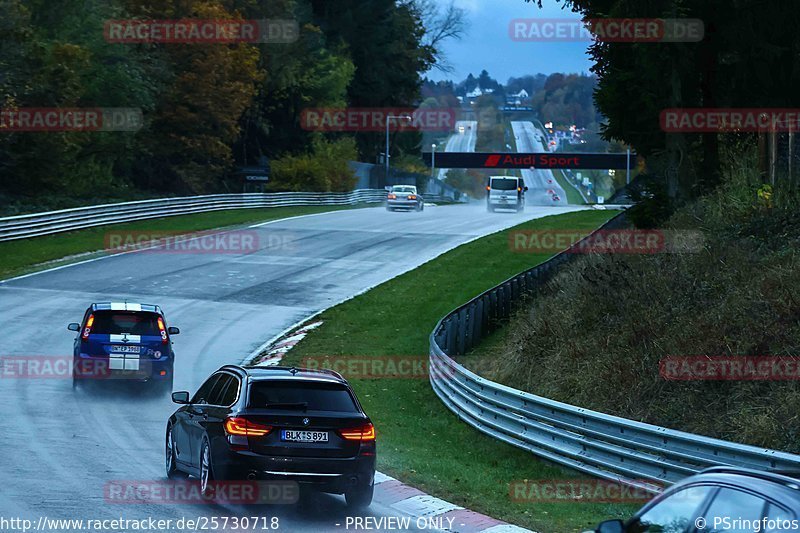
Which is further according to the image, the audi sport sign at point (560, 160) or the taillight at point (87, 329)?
the audi sport sign at point (560, 160)

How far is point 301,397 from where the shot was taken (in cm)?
1170

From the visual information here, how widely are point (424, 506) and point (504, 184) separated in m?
56.4

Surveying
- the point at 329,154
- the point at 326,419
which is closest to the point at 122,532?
the point at 326,419

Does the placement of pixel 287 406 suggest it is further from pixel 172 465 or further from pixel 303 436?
pixel 172 465

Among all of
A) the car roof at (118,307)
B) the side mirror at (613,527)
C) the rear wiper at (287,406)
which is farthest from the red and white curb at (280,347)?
the side mirror at (613,527)

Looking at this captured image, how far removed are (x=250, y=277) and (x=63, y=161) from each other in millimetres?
17585

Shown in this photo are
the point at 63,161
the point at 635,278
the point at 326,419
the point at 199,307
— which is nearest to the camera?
the point at 326,419

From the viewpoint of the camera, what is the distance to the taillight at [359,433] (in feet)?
37.7

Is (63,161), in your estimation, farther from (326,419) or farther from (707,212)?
(326,419)

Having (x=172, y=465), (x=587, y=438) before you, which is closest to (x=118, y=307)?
(x=172, y=465)

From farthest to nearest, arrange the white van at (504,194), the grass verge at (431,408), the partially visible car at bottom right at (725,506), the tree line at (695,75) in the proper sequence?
the white van at (504,194) → the tree line at (695,75) → the grass verge at (431,408) → the partially visible car at bottom right at (725,506)

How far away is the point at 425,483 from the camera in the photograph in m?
Result: 13.2

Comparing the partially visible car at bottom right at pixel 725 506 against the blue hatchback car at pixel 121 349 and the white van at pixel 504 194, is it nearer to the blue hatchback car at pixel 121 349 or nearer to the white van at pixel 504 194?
the blue hatchback car at pixel 121 349

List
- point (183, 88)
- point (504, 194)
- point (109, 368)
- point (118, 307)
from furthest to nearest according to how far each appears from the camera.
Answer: point (504, 194), point (183, 88), point (118, 307), point (109, 368)
